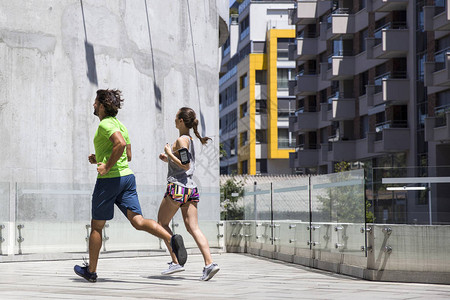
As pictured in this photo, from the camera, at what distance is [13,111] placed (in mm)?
13625

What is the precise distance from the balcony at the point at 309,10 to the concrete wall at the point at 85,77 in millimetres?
41881

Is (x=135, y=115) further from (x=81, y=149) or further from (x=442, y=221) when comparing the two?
(x=442, y=221)

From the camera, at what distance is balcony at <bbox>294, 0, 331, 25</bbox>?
189 feet

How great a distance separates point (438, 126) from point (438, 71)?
2.49 m

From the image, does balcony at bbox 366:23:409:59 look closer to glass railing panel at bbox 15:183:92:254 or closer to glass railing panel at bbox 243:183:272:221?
glass railing panel at bbox 243:183:272:221

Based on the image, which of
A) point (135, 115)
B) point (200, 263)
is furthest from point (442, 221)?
point (135, 115)

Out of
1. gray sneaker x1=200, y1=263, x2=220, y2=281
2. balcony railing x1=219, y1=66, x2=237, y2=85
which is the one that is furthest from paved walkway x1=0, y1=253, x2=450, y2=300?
balcony railing x1=219, y1=66, x2=237, y2=85

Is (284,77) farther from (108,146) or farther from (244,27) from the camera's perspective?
(108,146)

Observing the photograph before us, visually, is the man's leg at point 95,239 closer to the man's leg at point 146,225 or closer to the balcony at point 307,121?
the man's leg at point 146,225

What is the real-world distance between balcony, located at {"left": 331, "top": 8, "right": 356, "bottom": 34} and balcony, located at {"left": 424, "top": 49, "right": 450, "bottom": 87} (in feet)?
39.6

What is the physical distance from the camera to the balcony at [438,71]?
35.7m

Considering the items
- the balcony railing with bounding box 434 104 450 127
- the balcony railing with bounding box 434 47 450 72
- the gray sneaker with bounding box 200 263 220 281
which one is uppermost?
the balcony railing with bounding box 434 47 450 72

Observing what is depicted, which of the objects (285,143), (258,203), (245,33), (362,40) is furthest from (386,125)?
(245,33)

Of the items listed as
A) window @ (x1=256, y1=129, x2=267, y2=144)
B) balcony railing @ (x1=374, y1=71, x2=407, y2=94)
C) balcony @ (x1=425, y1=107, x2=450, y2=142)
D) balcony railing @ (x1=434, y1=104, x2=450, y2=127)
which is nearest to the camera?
balcony @ (x1=425, y1=107, x2=450, y2=142)
